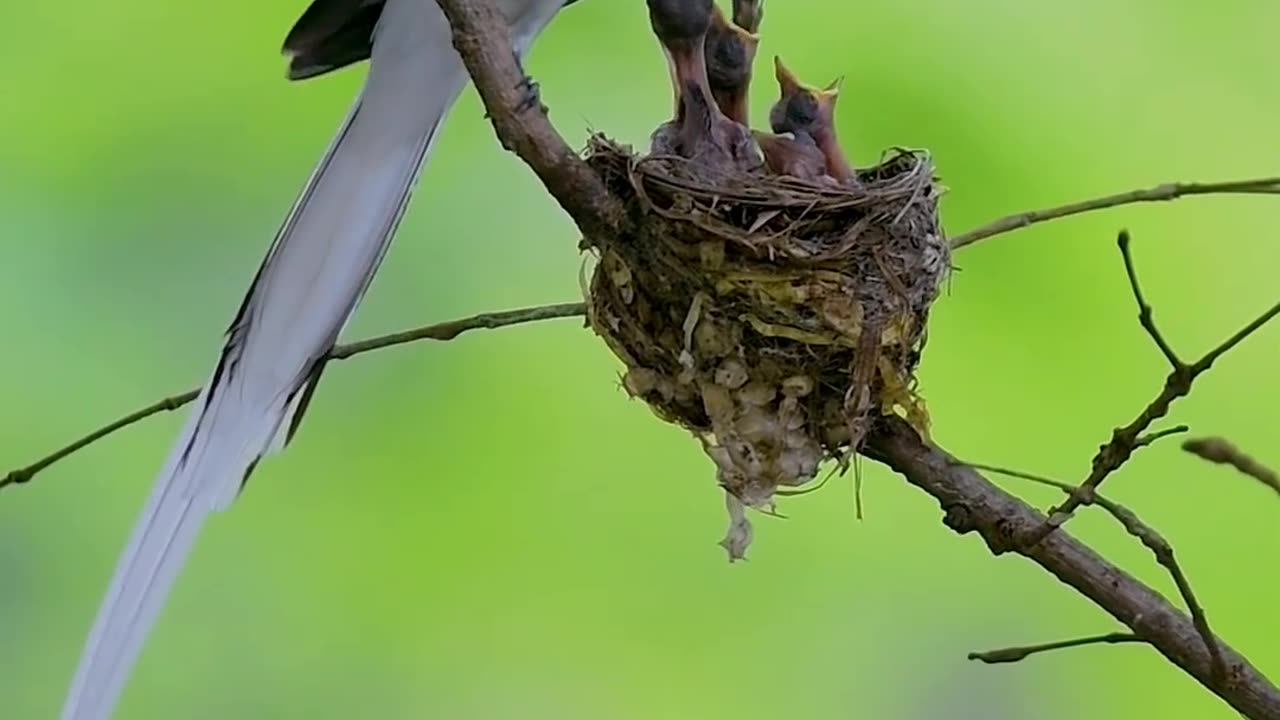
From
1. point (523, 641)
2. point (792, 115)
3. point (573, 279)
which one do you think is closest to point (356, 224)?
point (792, 115)

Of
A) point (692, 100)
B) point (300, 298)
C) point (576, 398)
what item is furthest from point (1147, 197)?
point (576, 398)

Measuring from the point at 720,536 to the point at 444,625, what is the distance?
33 centimetres

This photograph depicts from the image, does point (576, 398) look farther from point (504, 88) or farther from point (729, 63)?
point (504, 88)

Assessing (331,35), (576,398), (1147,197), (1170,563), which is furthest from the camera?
(576,398)

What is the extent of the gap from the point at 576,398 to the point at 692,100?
0.66 meters

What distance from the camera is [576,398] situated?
1.88 meters

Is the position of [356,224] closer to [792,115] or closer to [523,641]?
[792,115]

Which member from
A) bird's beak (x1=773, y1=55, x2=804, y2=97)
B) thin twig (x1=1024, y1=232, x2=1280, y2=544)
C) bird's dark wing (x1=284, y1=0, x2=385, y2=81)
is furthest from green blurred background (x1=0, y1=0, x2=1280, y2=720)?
thin twig (x1=1024, y1=232, x2=1280, y2=544)

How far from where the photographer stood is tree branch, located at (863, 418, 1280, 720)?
1006 mm

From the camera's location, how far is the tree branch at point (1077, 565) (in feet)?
3.30

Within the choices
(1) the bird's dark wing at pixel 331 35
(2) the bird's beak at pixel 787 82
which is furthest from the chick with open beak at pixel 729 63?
(1) the bird's dark wing at pixel 331 35

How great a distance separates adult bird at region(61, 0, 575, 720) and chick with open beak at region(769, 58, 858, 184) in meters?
0.23

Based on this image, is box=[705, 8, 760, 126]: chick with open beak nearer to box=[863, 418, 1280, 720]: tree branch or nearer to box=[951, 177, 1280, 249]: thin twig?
box=[951, 177, 1280, 249]: thin twig

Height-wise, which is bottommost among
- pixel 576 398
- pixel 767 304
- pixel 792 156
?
pixel 576 398
